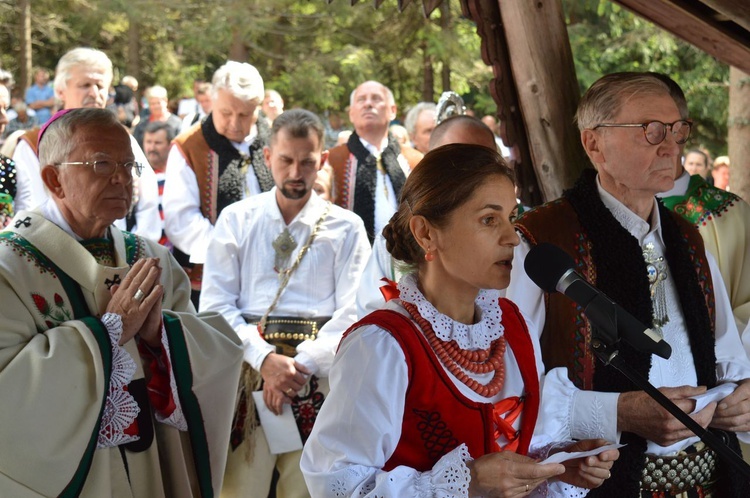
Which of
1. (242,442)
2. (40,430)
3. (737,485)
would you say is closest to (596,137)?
(737,485)

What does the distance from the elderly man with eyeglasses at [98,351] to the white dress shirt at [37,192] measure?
1.57 m

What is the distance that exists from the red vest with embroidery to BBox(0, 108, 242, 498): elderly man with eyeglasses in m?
0.99

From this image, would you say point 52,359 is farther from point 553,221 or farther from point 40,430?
point 553,221

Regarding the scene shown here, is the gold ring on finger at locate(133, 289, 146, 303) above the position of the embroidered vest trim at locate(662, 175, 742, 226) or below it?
below

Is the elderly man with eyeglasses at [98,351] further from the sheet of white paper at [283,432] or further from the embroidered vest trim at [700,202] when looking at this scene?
the embroidered vest trim at [700,202]

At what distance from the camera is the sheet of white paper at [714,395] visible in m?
2.84

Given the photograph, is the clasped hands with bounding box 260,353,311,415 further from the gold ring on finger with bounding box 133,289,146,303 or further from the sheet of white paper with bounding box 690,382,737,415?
the sheet of white paper with bounding box 690,382,737,415

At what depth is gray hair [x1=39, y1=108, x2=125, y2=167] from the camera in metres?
3.24

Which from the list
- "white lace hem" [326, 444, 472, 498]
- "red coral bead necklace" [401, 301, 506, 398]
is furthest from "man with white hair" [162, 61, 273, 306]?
"white lace hem" [326, 444, 472, 498]

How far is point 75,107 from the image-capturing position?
532 cm

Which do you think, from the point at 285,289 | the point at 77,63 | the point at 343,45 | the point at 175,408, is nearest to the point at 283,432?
the point at 285,289

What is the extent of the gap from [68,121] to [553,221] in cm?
163

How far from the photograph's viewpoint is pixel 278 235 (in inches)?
183

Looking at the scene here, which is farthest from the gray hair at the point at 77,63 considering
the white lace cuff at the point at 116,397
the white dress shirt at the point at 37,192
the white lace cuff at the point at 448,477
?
the white lace cuff at the point at 448,477
